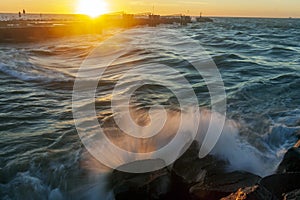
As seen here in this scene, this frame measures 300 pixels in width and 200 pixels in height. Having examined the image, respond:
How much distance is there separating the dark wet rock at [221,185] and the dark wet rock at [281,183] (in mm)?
424

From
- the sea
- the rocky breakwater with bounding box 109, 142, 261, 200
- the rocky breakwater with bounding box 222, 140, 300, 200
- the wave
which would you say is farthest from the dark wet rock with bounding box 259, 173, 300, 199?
the wave

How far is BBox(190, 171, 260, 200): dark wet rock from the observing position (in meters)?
3.73

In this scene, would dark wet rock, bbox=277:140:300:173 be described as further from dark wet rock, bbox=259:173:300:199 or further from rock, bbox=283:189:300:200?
rock, bbox=283:189:300:200

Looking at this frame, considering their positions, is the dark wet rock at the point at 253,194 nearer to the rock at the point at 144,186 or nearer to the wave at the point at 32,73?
the rock at the point at 144,186

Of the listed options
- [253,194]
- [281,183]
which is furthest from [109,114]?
A: [253,194]

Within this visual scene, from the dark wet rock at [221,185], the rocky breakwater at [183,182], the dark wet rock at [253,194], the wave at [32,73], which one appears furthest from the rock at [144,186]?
the wave at [32,73]

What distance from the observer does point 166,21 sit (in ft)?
248

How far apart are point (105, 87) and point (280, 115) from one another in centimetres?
545

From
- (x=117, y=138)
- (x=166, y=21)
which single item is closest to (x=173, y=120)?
(x=117, y=138)

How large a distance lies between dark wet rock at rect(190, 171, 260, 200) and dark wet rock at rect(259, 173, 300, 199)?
1.39 feet

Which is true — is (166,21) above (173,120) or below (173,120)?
above

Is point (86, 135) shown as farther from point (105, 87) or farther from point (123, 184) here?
point (105, 87)

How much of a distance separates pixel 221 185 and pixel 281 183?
2.40 feet

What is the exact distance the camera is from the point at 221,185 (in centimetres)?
395
